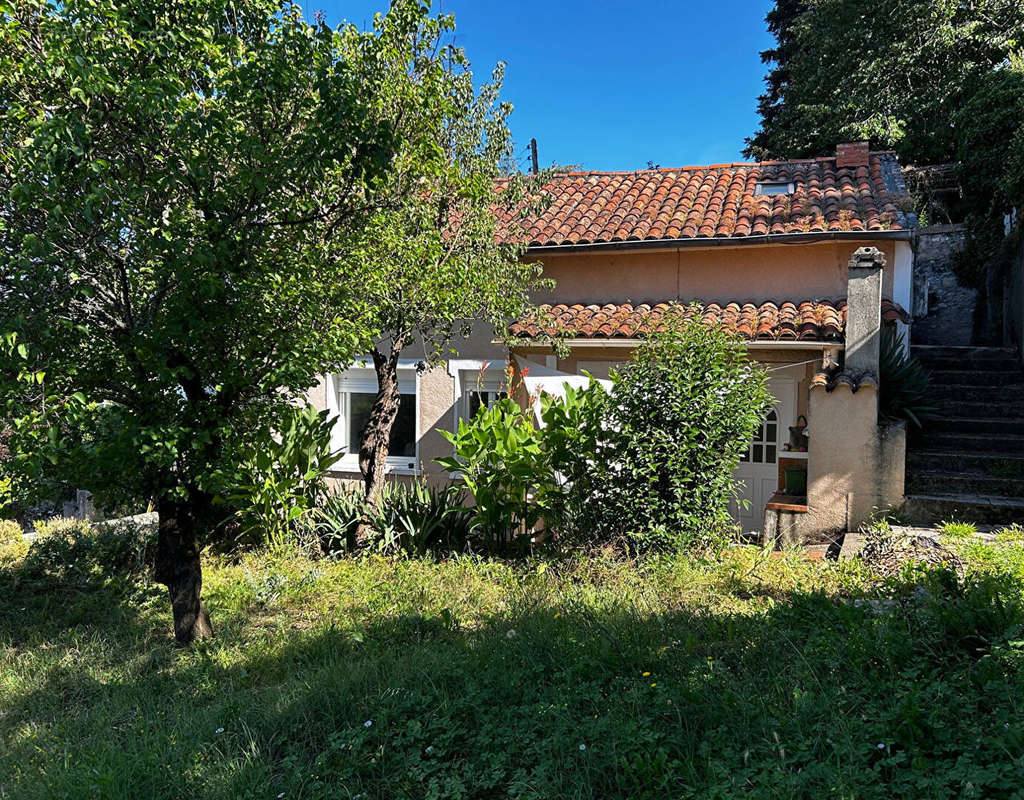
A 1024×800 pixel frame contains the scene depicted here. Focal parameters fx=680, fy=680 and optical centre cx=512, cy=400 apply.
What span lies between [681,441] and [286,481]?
15.5ft

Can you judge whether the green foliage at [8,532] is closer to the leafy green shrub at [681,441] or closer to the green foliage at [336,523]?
the green foliage at [336,523]

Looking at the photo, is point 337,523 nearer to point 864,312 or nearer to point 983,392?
point 864,312

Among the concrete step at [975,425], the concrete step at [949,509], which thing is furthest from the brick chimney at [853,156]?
the concrete step at [949,509]

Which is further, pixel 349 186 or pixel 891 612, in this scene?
pixel 349 186

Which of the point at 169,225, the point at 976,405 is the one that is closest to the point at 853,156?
the point at 976,405

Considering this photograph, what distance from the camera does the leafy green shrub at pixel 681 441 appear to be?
695 centimetres

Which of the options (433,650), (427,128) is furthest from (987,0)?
(433,650)

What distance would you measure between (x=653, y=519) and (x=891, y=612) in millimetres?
2751

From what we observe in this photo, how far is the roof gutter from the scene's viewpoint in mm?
9328

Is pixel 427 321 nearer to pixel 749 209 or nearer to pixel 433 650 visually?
pixel 433 650

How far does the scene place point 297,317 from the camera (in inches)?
213

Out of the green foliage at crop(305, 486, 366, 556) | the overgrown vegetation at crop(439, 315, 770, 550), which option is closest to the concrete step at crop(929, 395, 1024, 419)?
the overgrown vegetation at crop(439, 315, 770, 550)

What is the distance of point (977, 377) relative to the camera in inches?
424

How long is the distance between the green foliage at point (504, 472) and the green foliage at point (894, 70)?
14442 mm
